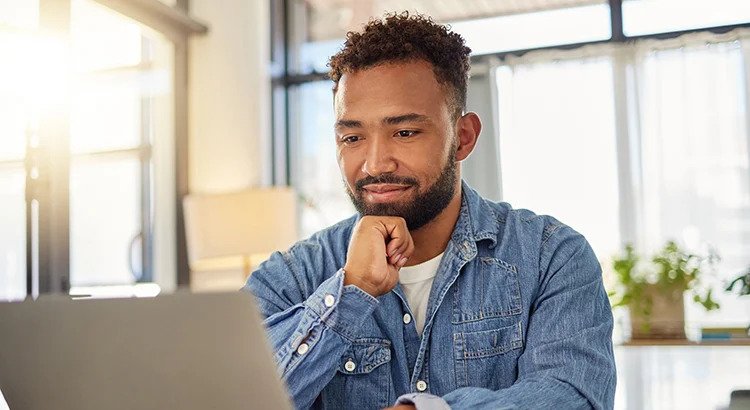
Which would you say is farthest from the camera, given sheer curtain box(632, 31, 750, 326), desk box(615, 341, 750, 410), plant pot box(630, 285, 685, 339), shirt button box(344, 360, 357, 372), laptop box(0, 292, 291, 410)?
sheer curtain box(632, 31, 750, 326)

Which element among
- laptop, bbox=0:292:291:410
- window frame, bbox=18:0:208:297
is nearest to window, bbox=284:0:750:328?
window frame, bbox=18:0:208:297

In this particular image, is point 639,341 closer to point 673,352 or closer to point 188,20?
point 673,352

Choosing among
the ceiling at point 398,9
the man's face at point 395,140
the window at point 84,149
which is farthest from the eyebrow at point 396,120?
the ceiling at point 398,9

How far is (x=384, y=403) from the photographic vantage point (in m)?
1.44

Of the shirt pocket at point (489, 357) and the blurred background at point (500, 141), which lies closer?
the shirt pocket at point (489, 357)

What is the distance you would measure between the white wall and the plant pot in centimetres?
248

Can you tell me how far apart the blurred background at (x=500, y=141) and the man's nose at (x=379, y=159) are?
120 inches

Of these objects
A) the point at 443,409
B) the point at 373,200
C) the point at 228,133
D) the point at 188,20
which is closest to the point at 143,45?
the point at 188,20

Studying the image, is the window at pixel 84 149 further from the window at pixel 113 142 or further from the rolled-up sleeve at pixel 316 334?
the rolled-up sleeve at pixel 316 334

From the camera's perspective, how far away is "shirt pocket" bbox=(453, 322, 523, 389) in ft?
4.75

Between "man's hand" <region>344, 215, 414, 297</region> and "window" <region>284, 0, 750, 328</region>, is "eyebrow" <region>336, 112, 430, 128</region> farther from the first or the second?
"window" <region>284, 0, 750, 328</region>

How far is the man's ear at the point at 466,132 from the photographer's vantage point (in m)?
1.63

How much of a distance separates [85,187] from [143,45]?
3.00ft

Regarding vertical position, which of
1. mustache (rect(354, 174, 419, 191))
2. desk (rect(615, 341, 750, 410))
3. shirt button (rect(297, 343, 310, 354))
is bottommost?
desk (rect(615, 341, 750, 410))
